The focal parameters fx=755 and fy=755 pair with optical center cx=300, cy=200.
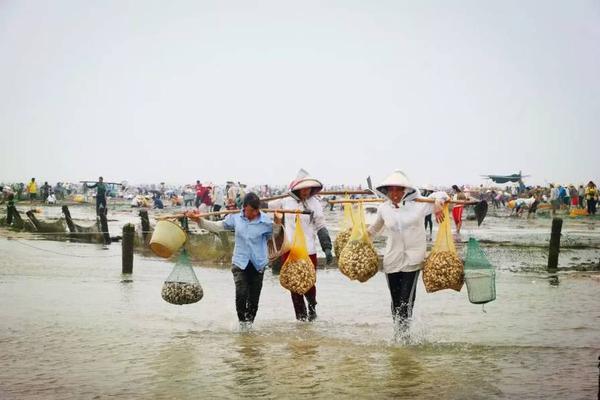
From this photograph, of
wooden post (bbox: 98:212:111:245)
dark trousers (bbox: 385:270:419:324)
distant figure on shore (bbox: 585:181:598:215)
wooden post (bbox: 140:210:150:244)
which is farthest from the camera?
distant figure on shore (bbox: 585:181:598:215)

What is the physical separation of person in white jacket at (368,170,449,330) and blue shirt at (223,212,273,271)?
138 cm

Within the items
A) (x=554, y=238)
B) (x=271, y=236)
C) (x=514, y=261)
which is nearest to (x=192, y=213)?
(x=271, y=236)

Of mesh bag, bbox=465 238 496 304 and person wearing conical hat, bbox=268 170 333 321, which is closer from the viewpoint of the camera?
mesh bag, bbox=465 238 496 304

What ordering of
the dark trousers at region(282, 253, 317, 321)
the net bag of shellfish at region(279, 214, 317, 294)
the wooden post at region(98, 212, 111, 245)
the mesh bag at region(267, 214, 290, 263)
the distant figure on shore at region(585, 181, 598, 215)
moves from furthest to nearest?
the distant figure on shore at region(585, 181, 598, 215) < the wooden post at region(98, 212, 111, 245) < the dark trousers at region(282, 253, 317, 321) < the mesh bag at region(267, 214, 290, 263) < the net bag of shellfish at region(279, 214, 317, 294)

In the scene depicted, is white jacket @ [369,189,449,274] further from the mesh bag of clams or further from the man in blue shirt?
the man in blue shirt

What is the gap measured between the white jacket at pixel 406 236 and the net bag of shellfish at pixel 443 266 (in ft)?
0.40

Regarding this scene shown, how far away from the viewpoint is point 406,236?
777 centimetres

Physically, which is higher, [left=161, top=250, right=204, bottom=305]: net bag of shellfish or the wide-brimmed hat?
the wide-brimmed hat

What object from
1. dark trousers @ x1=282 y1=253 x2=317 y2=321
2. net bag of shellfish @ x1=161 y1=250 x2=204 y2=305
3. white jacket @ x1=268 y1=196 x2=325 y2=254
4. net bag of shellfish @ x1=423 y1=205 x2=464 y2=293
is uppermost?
white jacket @ x1=268 y1=196 x2=325 y2=254

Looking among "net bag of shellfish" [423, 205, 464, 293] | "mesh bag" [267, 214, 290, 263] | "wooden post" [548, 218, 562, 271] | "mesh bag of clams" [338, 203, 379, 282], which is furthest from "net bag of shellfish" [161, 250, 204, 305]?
"wooden post" [548, 218, 562, 271]

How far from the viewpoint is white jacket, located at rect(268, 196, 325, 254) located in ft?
28.8

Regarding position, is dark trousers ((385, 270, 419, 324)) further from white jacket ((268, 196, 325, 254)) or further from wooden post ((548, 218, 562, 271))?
wooden post ((548, 218, 562, 271))

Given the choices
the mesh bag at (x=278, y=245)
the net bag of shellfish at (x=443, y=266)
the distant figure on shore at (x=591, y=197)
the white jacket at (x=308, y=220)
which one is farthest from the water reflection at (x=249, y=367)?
the distant figure on shore at (x=591, y=197)

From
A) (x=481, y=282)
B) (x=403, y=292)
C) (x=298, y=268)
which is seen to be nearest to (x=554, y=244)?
(x=481, y=282)
